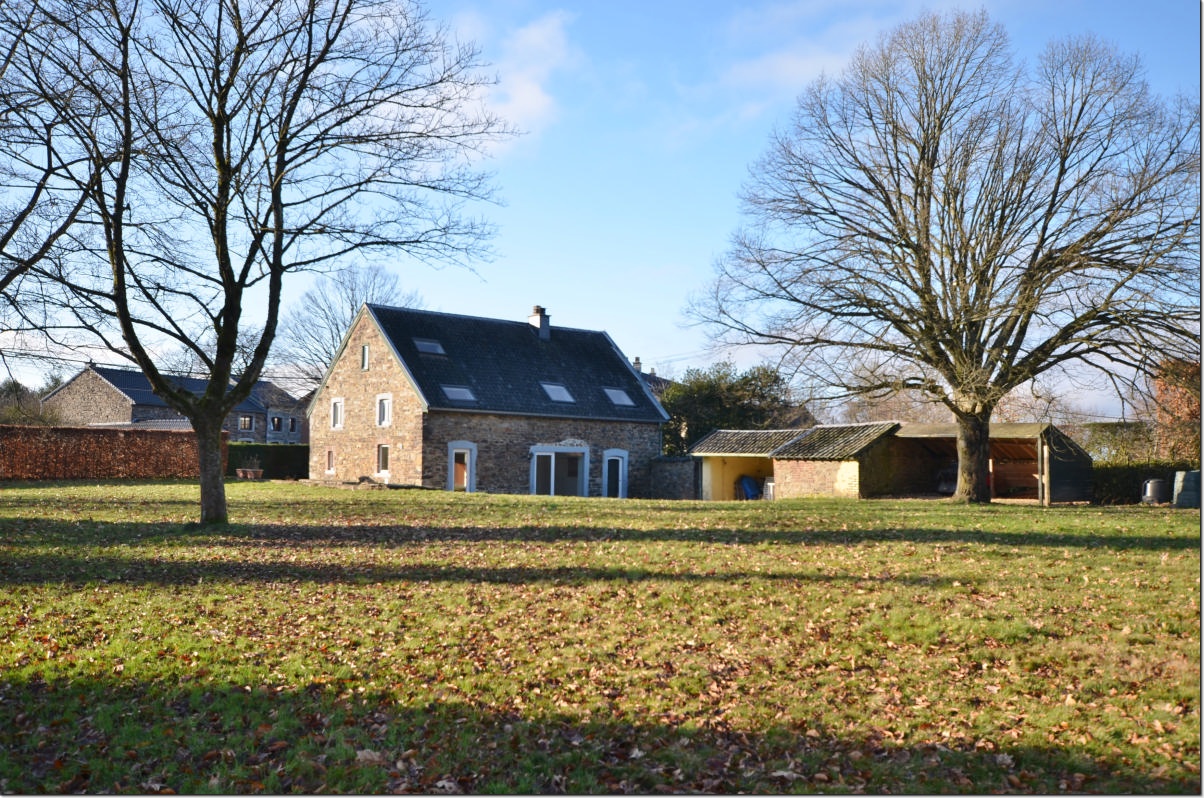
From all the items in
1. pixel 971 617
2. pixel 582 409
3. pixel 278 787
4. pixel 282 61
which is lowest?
→ pixel 278 787

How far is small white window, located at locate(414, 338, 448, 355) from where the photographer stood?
3203 centimetres

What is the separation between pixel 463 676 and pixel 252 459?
123 ft

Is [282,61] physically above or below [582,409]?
above

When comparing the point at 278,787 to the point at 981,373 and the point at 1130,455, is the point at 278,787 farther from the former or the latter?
the point at 1130,455

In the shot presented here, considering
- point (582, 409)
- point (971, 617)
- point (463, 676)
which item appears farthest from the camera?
point (582, 409)

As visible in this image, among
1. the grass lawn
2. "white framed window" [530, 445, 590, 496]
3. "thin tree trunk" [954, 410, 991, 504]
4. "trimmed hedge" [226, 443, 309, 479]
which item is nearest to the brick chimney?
"white framed window" [530, 445, 590, 496]

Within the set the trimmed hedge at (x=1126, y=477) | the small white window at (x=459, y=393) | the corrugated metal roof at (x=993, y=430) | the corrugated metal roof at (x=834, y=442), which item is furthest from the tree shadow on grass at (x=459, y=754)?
the trimmed hedge at (x=1126, y=477)

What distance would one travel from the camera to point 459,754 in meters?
5.97

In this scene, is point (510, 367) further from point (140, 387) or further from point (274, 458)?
point (140, 387)

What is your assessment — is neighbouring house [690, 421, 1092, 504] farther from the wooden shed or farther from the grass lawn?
the grass lawn

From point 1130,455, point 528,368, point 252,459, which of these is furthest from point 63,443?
point 1130,455

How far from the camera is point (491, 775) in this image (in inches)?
225

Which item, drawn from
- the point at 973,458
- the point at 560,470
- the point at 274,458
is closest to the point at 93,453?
the point at 274,458

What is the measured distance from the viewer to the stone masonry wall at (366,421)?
100ft
